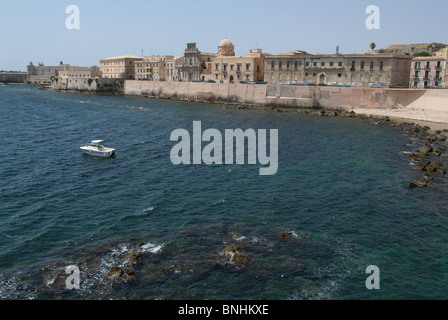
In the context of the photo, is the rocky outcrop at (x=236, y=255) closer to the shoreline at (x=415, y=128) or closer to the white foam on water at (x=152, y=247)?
the white foam on water at (x=152, y=247)

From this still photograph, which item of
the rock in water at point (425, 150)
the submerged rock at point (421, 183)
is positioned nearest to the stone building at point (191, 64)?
the rock in water at point (425, 150)

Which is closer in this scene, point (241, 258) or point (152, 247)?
point (241, 258)

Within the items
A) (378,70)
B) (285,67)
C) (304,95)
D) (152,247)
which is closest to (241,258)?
(152,247)

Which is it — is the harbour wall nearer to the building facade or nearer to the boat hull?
the building facade

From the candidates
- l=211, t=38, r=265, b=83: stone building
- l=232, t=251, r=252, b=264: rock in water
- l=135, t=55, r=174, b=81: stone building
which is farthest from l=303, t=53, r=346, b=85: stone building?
l=232, t=251, r=252, b=264: rock in water

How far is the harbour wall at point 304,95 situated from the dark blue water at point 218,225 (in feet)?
101

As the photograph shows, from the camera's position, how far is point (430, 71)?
75.6 metres

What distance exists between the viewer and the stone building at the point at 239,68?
10212 cm

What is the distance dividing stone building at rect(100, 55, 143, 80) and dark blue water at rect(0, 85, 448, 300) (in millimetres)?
95316

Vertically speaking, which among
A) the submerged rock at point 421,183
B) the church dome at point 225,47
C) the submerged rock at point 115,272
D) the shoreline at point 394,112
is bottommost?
the submerged rock at point 115,272

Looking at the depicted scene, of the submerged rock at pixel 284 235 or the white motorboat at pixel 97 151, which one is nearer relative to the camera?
the submerged rock at pixel 284 235

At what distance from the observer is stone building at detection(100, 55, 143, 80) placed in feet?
450

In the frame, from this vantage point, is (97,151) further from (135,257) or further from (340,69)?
(340,69)

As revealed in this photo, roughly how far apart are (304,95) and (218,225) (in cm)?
6620
